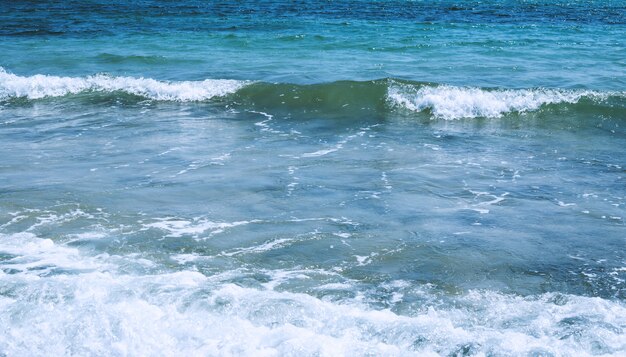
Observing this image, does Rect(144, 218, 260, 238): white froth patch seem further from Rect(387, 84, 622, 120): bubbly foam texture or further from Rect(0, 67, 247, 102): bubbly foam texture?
Rect(0, 67, 247, 102): bubbly foam texture

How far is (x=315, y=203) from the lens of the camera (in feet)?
33.1

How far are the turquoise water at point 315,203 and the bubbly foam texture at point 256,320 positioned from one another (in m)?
0.02

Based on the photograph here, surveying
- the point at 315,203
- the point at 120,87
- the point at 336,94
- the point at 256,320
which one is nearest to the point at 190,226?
the point at 315,203

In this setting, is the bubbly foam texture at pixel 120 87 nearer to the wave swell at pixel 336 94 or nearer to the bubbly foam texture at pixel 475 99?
the wave swell at pixel 336 94

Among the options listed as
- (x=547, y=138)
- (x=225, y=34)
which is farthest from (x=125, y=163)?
(x=225, y=34)

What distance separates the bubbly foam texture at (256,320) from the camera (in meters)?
6.30

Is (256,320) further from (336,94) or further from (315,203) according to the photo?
(336,94)

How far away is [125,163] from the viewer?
1205cm

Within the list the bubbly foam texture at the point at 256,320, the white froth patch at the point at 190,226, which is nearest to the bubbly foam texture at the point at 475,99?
the white froth patch at the point at 190,226

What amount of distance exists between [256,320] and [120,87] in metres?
13.2

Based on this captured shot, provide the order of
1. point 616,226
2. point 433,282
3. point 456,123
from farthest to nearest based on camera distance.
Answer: point 456,123
point 616,226
point 433,282

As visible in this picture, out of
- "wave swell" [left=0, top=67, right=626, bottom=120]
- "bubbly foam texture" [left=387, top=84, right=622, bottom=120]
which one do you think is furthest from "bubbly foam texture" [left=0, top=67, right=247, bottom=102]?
"bubbly foam texture" [left=387, top=84, right=622, bottom=120]

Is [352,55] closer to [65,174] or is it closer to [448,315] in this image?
[65,174]

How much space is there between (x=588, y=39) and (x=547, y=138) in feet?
41.1
